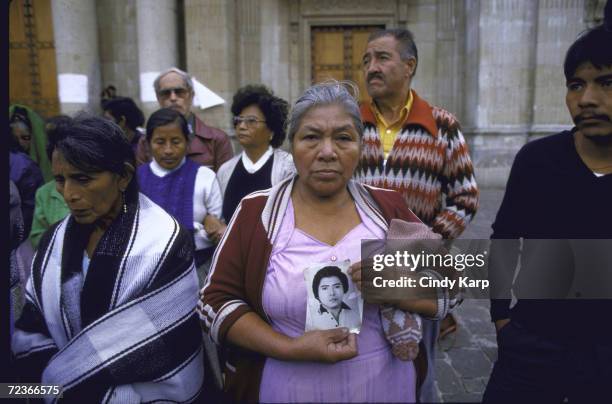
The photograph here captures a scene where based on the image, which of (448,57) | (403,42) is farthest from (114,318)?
(448,57)

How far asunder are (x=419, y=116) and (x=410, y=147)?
0.20 m

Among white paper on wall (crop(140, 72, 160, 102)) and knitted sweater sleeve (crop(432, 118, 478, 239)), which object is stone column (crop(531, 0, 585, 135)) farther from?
knitted sweater sleeve (crop(432, 118, 478, 239))

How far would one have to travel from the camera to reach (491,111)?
970cm

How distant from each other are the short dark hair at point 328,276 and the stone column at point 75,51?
29.2 ft

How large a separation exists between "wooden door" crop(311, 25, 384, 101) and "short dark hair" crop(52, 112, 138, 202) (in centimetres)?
920

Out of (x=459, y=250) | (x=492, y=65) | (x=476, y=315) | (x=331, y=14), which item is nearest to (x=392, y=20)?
(x=331, y=14)

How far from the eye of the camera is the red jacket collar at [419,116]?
2.79 meters

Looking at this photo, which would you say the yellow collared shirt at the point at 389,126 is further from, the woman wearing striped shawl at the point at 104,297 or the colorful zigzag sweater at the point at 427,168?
the woman wearing striped shawl at the point at 104,297

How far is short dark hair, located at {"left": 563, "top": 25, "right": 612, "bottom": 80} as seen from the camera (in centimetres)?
175

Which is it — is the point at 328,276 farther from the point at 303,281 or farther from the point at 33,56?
the point at 33,56

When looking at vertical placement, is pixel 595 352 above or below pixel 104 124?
below

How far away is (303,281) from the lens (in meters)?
1.69

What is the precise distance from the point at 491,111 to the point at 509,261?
8.40 metres

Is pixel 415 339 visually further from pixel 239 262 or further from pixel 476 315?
pixel 476 315
